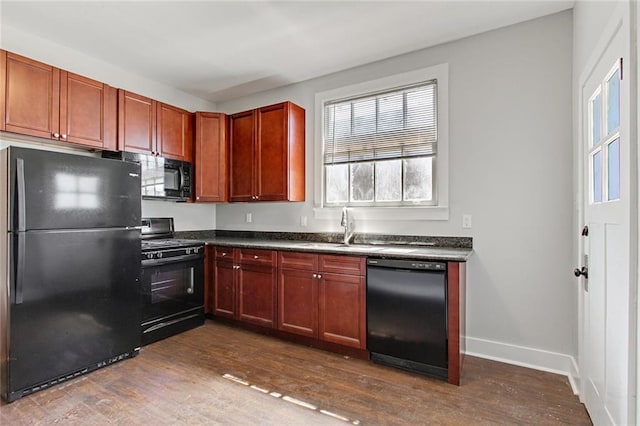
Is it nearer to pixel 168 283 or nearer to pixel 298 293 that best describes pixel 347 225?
pixel 298 293

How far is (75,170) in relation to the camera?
8.02ft

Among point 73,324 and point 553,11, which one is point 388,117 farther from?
point 73,324

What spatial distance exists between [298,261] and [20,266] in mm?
1995

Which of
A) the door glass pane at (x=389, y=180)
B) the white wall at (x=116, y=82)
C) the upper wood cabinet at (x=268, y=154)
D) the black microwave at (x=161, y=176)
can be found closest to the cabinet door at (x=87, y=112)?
the black microwave at (x=161, y=176)

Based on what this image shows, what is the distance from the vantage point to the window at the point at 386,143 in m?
3.07

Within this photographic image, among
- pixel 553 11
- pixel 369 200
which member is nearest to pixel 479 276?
pixel 369 200

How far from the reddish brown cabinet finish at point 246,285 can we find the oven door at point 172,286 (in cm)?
21

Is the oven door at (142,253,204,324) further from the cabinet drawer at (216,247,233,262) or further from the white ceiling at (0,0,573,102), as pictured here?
the white ceiling at (0,0,573,102)

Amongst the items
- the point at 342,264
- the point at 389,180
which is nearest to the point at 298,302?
the point at 342,264

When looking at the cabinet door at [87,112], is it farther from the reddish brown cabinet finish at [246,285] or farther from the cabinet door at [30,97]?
the reddish brown cabinet finish at [246,285]

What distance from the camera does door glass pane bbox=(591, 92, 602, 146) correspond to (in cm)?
183

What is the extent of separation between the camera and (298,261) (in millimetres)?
3094

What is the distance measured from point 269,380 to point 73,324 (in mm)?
1506

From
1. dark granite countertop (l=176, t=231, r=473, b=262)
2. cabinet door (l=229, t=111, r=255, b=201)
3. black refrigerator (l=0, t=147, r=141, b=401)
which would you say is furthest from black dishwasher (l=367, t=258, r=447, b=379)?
black refrigerator (l=0, t=147, r=141, b=401)
